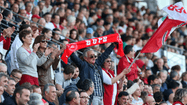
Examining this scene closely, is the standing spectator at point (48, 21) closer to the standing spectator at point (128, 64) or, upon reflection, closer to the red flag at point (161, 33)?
the standing spectator at point (128, 64)

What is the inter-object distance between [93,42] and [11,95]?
2.44 metres

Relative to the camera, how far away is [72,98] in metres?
4.96

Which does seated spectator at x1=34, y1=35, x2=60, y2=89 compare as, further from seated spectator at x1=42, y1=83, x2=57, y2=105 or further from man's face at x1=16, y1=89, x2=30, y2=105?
man's face at x1=16, y1=89, x2=30, y2=105

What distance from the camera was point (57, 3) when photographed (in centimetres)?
1134

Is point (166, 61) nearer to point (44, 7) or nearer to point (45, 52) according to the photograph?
point (44, 7)

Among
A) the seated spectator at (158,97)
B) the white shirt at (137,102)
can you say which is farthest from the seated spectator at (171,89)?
the white shirt at (137,102)

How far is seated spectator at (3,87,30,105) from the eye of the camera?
434 centimetres

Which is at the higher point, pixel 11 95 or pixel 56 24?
pixel 56 24

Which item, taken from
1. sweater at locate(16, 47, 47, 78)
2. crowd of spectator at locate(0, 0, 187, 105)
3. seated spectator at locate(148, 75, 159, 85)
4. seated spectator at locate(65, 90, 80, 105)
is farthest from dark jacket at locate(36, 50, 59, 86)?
seated spectator at locate(148, 75, 159, 85)

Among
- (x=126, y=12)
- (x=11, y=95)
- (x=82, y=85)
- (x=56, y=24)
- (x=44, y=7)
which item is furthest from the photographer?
(x=126, y=12)

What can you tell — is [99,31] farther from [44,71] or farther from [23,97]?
[23,97]

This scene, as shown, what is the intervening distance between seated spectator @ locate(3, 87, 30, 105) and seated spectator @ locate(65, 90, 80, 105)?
71 cm

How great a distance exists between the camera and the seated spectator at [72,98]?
16.3ft

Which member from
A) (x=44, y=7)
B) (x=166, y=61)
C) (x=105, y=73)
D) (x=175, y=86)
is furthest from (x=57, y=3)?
(x=105, y=73)
